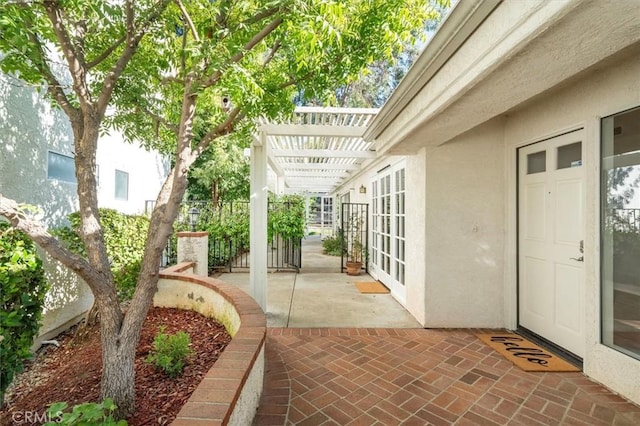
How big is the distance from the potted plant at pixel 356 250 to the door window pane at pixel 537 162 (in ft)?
14.4

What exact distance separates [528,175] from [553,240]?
856mm

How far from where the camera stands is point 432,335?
3.77 metres

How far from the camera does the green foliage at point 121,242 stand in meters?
4.13

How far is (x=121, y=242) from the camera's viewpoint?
16.3 feet

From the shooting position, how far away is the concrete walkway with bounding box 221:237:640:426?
2281mm

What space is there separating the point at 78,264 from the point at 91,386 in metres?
1.15

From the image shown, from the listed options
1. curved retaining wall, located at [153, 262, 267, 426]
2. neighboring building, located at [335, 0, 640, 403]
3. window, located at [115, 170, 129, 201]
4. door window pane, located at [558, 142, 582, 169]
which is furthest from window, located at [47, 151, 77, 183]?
door window pane, located at [558, 142, 582, 169]

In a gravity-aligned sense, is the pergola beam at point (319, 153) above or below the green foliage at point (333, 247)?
above

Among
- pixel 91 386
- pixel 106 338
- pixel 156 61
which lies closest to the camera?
pixel 106 338

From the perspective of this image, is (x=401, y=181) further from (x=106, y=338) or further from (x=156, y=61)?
(x=106, y=338)

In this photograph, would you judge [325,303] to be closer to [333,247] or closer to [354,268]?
[354,268]

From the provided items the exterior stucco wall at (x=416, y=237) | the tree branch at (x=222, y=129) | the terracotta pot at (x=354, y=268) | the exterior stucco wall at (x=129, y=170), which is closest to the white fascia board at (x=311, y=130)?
the exterior stucco wall at (x=416, y=237)

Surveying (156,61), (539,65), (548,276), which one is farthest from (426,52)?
(548,276)

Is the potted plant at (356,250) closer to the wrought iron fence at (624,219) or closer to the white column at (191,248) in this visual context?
the white column at (191,248)
